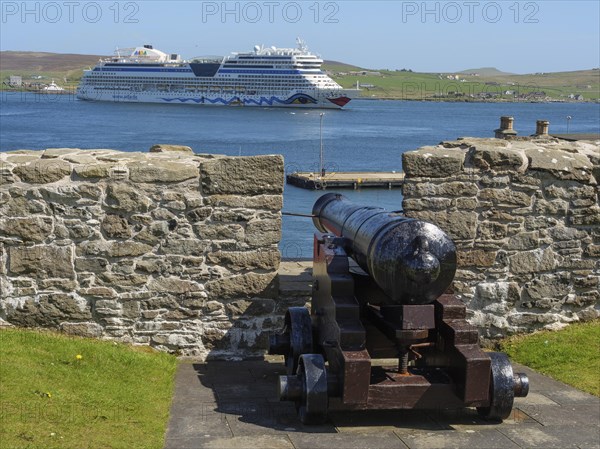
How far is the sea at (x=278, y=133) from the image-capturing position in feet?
127

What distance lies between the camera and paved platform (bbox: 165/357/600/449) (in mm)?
4715

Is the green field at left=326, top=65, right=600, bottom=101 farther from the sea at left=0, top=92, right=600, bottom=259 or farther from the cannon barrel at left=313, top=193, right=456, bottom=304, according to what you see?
the cannon barrel at left=313, top=193, right=456, bottom=304

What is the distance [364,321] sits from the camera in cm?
520

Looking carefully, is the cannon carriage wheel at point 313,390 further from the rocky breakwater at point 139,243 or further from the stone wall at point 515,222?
the stone wall at point 515,222

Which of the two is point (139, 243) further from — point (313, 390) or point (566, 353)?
point (566, 353)

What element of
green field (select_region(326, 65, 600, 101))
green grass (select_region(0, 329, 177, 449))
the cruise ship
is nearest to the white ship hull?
the cruise ship

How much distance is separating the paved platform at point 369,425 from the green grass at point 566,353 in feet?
0.77

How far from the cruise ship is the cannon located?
337ft

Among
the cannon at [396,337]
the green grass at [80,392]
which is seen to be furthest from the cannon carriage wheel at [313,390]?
the green grass at [80,392]

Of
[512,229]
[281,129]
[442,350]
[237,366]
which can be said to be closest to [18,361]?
[237,366]

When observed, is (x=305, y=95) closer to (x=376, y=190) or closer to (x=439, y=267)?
(x=376, y=190)

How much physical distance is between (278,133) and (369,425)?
67.9 metres

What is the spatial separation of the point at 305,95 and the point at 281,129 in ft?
100

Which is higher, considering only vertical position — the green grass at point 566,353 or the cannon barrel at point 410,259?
the cannon barrel at point 410,259
